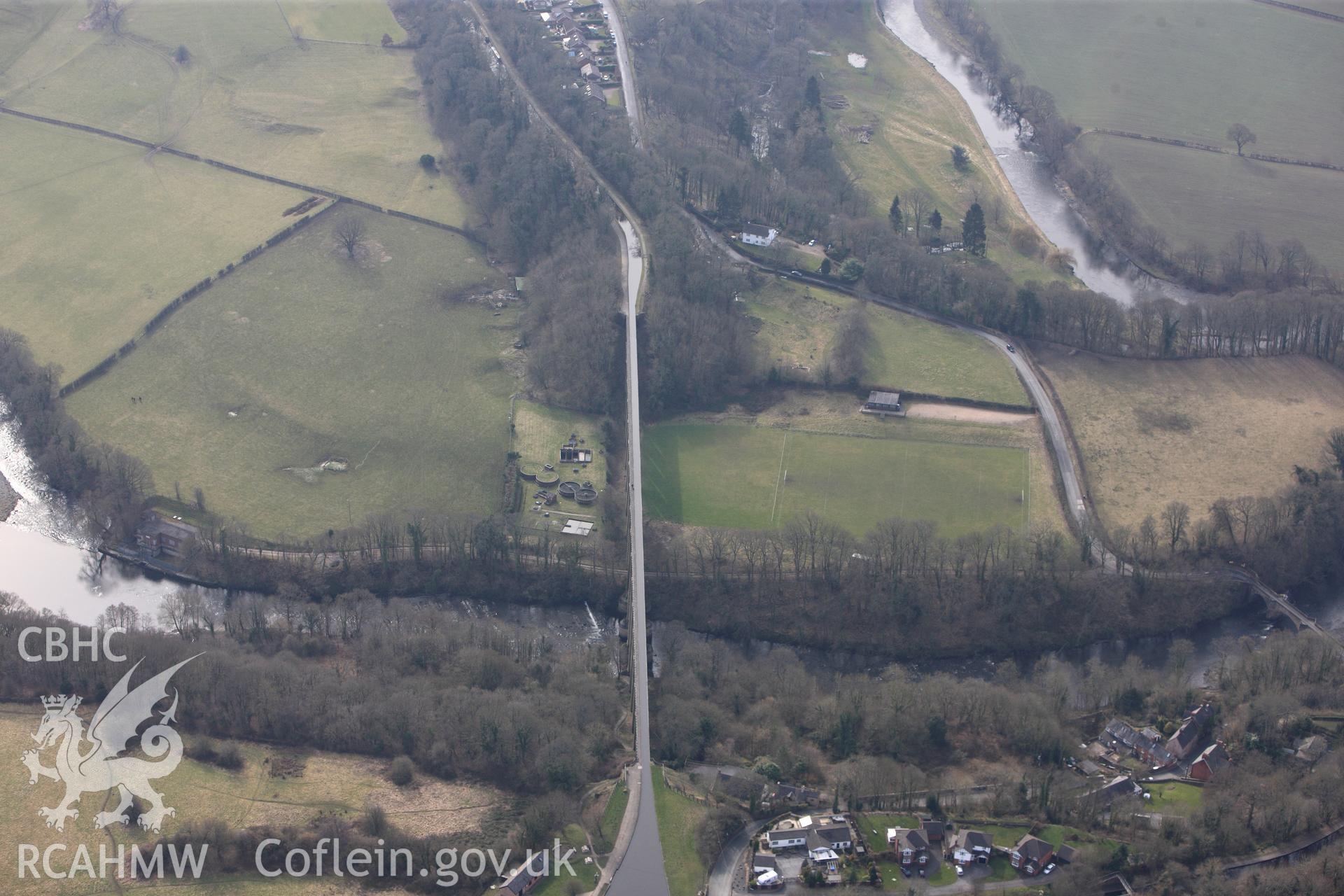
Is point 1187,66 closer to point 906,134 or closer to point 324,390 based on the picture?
point 906,134

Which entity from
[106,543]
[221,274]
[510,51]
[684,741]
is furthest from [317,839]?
[510,51]

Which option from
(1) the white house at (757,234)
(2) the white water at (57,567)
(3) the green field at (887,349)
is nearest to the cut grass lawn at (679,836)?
(2) the white water at (57,567)

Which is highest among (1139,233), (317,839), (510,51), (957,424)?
(510,51)

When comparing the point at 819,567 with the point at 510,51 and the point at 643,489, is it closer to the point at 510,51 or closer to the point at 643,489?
the point at 643,489

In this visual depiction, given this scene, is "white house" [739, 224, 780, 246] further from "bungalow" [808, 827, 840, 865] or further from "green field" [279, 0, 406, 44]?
"bungalow" [808, 827, 840, 865]

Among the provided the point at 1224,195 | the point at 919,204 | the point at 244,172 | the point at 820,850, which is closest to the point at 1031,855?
the point at 820,850

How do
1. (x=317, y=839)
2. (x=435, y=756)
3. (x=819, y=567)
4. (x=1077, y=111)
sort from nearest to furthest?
(x=317, y=839)
(x=435, y=756)
(x=819, y=567)
(x=1077, y=111)

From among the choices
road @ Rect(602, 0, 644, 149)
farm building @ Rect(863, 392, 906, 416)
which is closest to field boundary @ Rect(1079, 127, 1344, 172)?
road @ Rect(602, 0, 644, 149)
